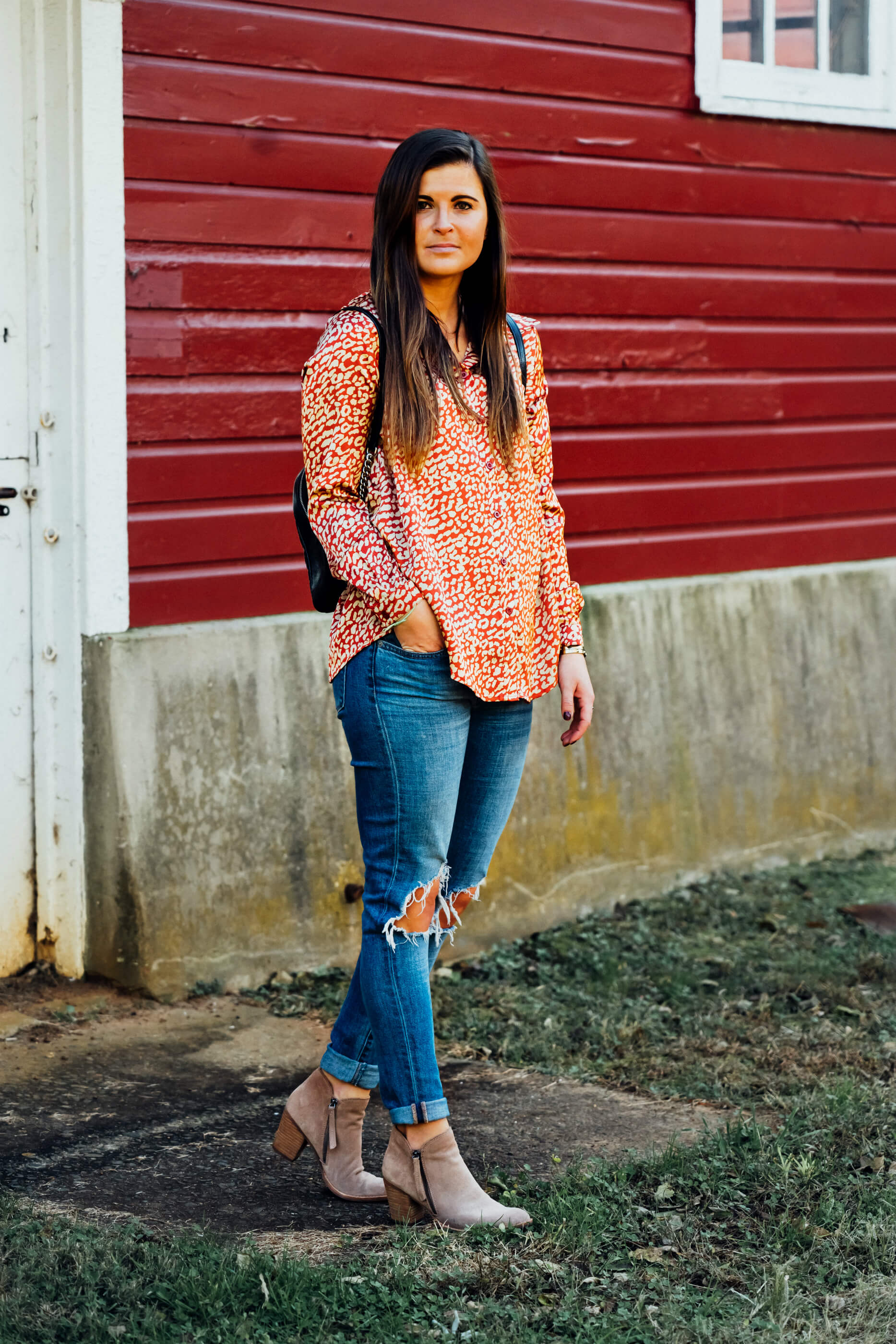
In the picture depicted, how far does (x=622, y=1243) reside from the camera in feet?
10.8

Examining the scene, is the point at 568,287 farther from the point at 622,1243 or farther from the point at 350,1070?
the point at 622,1243

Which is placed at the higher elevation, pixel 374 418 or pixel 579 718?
pixel 374 418

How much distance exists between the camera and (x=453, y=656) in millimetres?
3148

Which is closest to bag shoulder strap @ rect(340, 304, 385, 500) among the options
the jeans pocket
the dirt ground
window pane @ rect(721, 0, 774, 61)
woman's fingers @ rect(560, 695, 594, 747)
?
the jeans pocket

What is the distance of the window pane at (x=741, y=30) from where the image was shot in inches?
248

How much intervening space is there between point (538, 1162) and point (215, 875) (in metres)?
1.59

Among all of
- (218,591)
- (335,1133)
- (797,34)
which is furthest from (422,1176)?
(797,34)

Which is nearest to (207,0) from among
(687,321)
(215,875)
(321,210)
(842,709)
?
(321,210)

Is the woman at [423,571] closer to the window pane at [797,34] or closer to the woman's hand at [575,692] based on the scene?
the woman's hand at [575,692]

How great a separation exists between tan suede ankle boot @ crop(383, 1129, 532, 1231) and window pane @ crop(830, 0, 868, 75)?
5161 millimetres

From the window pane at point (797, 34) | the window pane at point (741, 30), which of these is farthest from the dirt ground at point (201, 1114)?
the window pane at point (797, 34)

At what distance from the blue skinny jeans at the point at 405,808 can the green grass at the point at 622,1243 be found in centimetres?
38

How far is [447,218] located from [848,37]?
4.32 m

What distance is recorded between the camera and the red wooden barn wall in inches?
191
